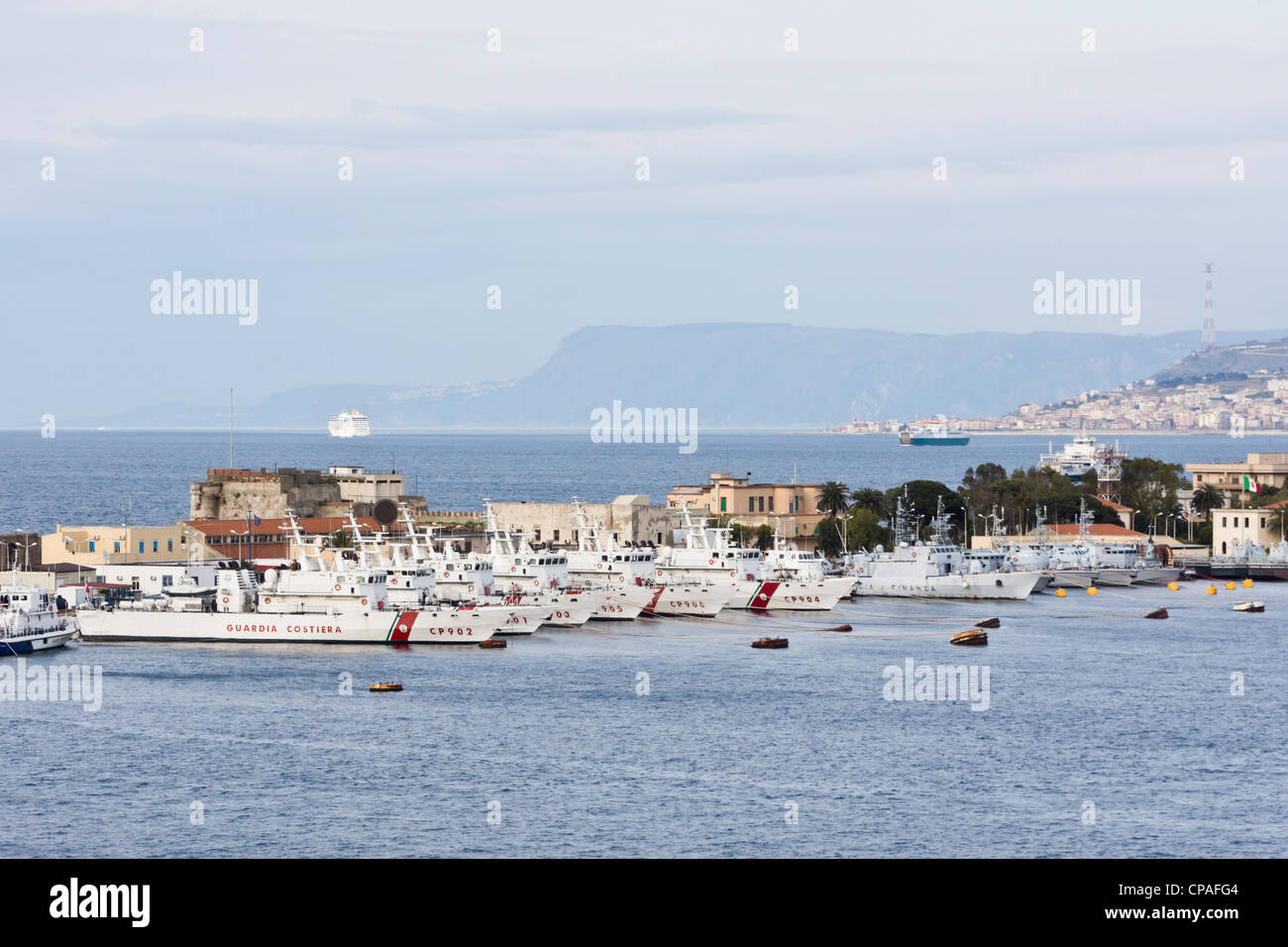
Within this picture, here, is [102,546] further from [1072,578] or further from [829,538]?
[1072,578]

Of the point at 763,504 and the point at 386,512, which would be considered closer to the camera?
the point at 386,512

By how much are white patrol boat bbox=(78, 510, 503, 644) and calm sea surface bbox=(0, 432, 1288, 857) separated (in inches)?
72.8

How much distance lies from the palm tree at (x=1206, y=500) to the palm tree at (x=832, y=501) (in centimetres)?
4470

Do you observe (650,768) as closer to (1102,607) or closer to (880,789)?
(880,789)

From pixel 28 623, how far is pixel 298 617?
14.0 m

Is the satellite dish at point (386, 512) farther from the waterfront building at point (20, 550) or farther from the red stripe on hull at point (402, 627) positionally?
the red stripe on hull at point (402, 627)

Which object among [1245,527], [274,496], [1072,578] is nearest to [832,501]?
[1072,578]

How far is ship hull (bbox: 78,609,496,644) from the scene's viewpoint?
85.1m

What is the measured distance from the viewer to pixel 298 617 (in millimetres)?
85750

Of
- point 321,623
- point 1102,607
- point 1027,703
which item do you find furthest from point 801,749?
point 1102,607

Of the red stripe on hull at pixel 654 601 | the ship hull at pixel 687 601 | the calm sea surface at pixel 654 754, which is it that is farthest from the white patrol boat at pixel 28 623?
the ship hull at pixel 687 601
